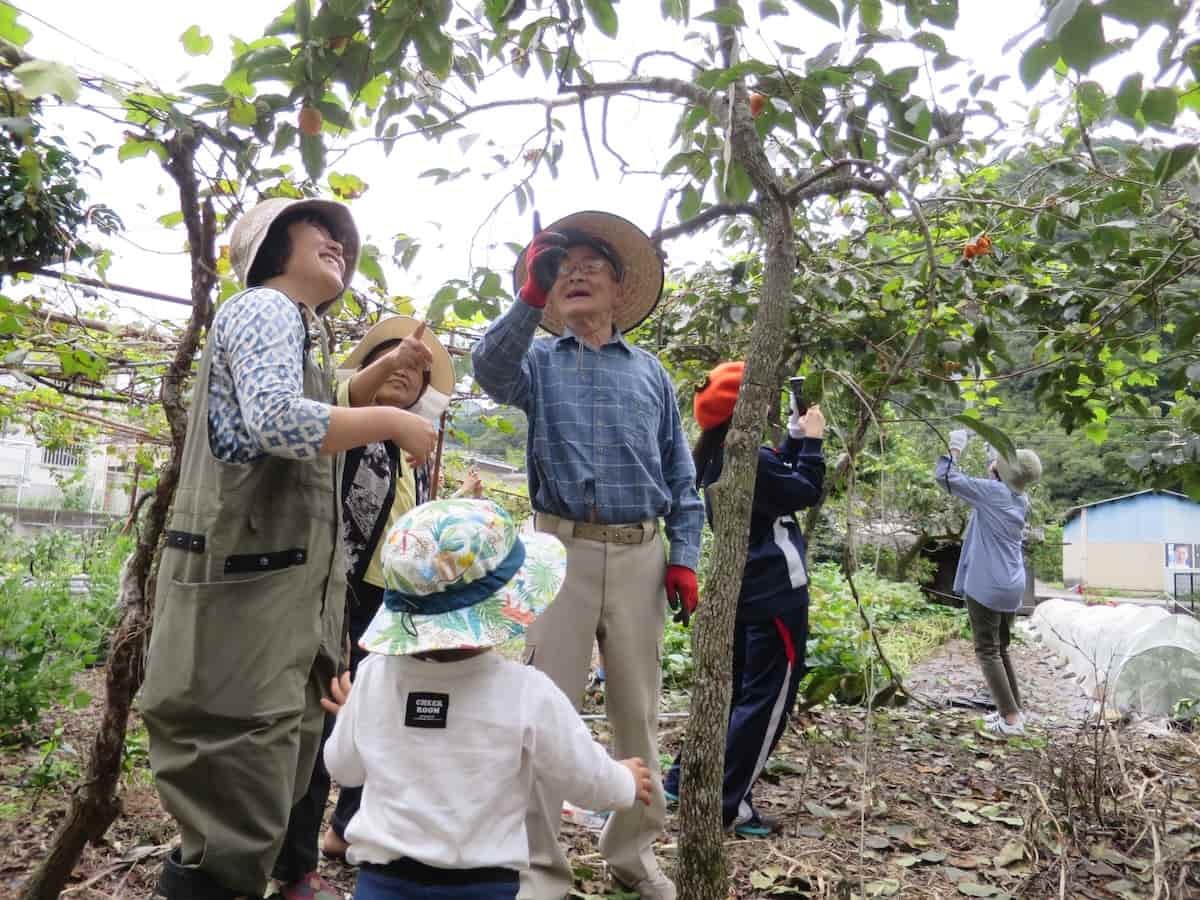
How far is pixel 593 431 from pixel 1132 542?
87.3 feet

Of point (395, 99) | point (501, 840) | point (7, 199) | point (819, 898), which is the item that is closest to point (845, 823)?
point (819, 898)

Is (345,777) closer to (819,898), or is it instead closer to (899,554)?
(819,898)

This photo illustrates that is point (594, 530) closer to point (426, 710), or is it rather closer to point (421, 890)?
point (426, 710)

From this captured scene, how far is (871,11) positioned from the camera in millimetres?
1656

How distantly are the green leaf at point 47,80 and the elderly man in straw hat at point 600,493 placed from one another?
92cm

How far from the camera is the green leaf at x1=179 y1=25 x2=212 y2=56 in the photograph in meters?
2.00

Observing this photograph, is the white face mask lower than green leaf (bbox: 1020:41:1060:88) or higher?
lower

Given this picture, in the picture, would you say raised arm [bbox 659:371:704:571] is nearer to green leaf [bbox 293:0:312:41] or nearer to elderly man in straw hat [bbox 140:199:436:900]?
elderly man in straw hat [bbox 140:199:436:900]

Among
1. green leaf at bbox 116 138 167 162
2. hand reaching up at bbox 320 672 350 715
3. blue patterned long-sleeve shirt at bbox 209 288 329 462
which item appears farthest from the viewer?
green leaf at bbox 116 138 167 162

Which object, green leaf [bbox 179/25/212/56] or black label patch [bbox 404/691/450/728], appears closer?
black label patch [bbox 404/691/450/728]

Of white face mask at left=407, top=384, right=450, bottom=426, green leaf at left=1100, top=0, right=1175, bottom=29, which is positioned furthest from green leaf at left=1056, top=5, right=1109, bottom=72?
white face mask at left=407, top=384, right=450, bottom=426

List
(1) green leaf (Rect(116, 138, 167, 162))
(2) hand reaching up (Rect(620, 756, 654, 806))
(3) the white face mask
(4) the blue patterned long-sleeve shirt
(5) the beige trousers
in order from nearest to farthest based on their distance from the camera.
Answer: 1. (4) the blue patterned long-sleeve shirt
2. (2) hand reaching up (Rect(620, 756, 654, 806))
3. (1) green leaf (Rect(116, 138, 167, 162))
4. (5) the beige trousers
5. (3) the white face mask

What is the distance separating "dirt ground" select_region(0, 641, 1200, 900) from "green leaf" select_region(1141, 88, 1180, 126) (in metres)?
1.33

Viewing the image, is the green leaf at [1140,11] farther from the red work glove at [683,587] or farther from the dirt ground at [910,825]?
the red work glove at [683,587]
